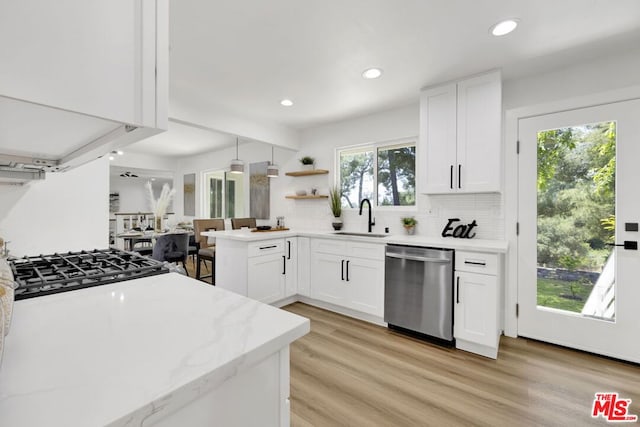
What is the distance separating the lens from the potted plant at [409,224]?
3.17 m

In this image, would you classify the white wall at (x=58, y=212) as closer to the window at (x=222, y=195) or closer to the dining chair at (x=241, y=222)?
the dining chair at (x=241, y=222)

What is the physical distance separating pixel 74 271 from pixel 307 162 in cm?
321

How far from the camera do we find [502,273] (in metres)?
2.70

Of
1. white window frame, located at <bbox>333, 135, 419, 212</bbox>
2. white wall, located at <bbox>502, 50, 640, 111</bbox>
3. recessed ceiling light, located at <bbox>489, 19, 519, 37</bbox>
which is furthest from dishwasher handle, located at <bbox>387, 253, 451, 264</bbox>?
recessed ceiling light, located at <bbox>489, 19, 519, 37</bbox>

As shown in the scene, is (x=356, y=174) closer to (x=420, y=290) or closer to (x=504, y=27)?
(x=420, y=290)

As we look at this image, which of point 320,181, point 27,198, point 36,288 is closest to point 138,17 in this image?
point 36,288

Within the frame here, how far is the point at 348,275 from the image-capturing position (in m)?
3.09

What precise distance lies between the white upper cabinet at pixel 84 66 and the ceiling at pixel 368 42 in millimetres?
1388

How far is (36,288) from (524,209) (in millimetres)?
3290

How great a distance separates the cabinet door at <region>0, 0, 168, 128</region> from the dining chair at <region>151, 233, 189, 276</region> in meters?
3.76

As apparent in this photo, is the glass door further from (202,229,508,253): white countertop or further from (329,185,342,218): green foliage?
(329,185,342,218): green foliage

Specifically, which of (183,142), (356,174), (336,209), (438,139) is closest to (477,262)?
(438,139)

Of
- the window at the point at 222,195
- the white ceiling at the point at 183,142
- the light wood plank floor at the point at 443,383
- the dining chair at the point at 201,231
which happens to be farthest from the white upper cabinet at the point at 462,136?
the window at the point at 222,195

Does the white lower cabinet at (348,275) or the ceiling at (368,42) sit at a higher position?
the ceiling at (368,42)
